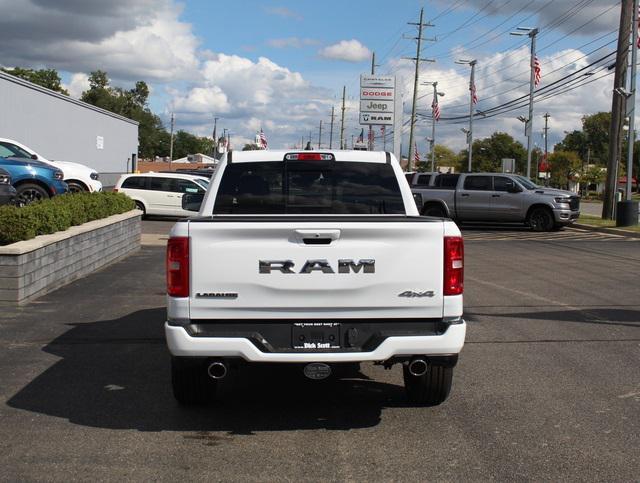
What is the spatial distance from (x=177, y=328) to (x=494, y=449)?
209cm

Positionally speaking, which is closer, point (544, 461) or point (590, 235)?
point (544, 461)

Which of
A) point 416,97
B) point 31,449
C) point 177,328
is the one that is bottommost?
point 31,449

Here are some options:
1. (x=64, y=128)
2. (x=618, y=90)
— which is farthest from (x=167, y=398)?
(x=64, y=128)

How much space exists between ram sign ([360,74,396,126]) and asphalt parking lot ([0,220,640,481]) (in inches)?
1691

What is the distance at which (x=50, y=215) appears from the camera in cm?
1088

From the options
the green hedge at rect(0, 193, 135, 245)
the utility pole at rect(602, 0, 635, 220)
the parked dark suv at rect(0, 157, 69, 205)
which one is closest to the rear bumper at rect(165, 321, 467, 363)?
the green hedge at rect(0, 193, 135, 245)

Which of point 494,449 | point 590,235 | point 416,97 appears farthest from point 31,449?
point 416,97

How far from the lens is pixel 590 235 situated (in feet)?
78.7

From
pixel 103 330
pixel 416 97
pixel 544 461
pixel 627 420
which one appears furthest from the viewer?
pixel 416 97

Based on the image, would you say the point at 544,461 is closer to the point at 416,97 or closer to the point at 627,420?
the point at 627,420

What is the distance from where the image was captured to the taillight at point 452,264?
16.3ft

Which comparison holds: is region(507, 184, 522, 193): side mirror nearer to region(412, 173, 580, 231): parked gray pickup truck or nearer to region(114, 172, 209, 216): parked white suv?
region(412, 173, 580, 231): parked gray pickup truck

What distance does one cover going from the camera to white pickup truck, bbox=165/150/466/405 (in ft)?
15.9

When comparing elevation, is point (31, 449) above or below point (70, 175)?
below
